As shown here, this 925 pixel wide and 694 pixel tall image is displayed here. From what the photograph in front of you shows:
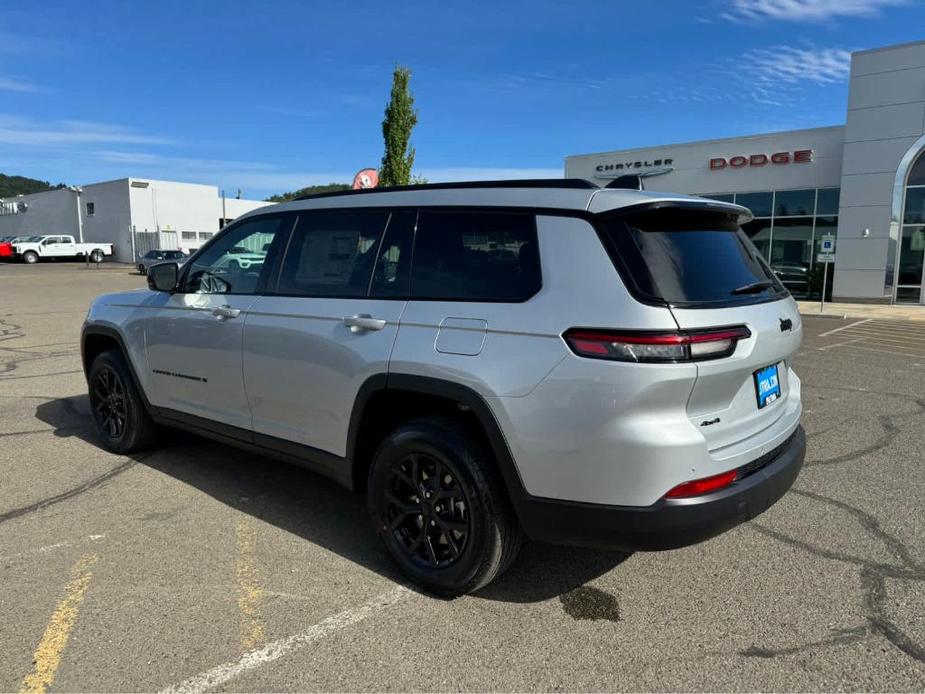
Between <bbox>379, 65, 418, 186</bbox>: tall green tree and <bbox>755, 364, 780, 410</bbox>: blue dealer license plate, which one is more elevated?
<bbox>379, 65, 418, 186</bbox>: tall green tree

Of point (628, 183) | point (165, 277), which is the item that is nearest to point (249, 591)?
point (165, 277)

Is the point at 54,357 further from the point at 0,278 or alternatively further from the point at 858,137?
the point at 0,278

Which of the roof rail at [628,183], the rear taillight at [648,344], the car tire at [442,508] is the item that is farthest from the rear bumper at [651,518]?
the roof rail at [628,183]

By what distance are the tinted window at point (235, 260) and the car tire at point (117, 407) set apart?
3.56 ft

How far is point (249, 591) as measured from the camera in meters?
3.15

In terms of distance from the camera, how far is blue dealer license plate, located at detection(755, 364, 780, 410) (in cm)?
293

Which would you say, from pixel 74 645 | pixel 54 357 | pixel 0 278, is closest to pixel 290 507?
pixel 74 645

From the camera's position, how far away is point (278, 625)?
113 inches

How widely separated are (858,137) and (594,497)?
22.2 meters

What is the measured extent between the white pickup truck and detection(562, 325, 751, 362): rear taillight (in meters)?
49.7

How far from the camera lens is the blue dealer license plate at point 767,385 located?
9.62ft

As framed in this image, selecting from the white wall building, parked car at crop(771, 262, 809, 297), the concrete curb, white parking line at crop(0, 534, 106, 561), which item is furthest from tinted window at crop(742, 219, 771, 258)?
the white wall building

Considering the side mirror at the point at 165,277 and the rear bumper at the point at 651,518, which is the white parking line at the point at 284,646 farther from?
the side mirror at the point at 165,277

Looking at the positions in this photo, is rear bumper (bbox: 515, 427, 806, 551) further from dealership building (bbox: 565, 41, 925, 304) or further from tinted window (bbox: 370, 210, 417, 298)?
dealership building (bbox: 565, 41, 925, 304)
